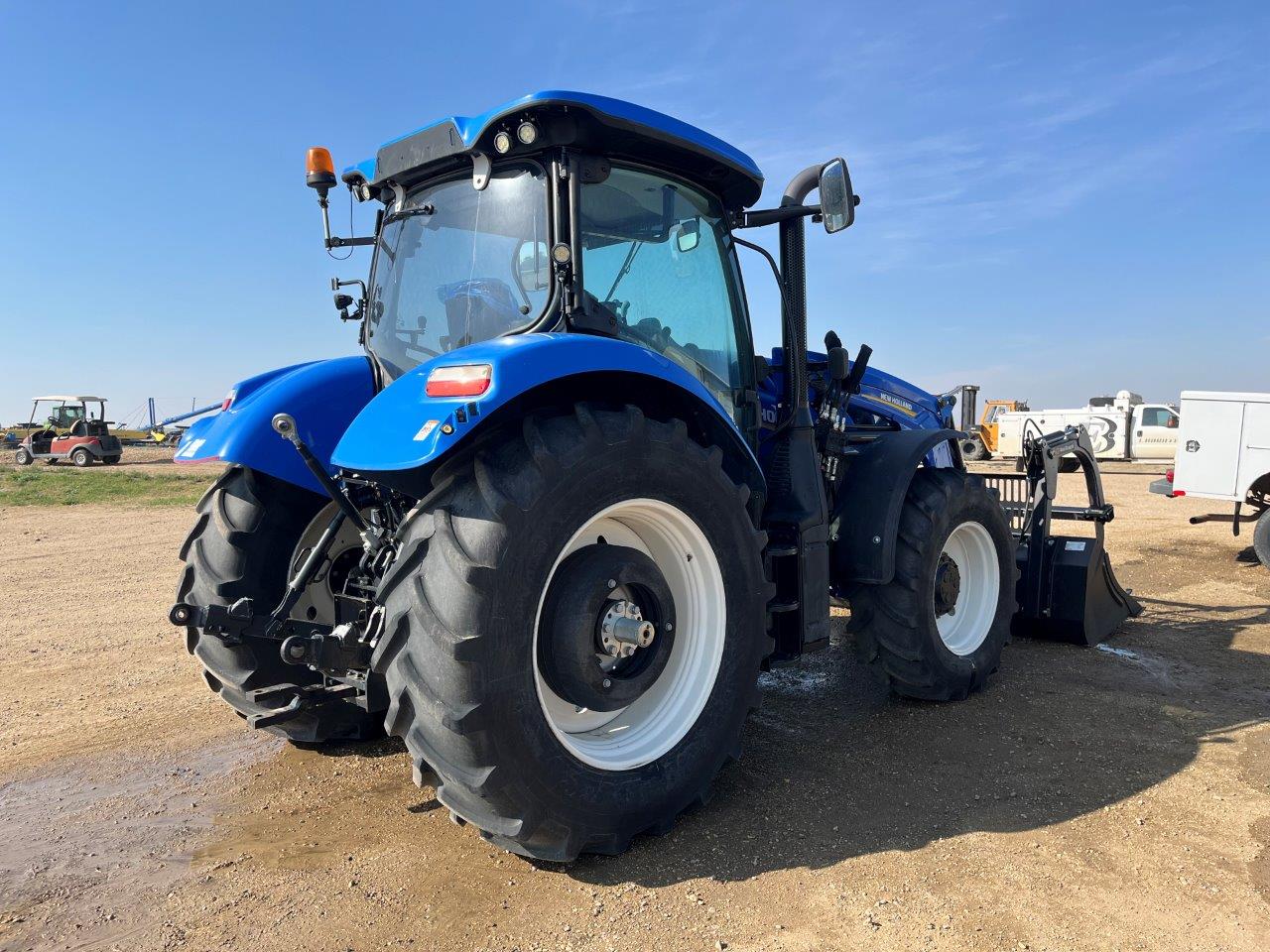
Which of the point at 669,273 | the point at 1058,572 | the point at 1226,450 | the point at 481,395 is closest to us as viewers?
the point at 481,395

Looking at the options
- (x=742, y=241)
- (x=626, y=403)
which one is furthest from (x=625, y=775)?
(x=742, y=241)

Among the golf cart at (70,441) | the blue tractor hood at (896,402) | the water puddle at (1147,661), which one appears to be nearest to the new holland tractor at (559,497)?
the blue tractor hood at (896,402)

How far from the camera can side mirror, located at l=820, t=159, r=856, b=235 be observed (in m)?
3.71

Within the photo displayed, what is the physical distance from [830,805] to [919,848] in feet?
1.35

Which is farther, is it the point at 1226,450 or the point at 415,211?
the point at 1226,450

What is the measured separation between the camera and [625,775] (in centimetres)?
288

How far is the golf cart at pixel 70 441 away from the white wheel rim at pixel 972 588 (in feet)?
105

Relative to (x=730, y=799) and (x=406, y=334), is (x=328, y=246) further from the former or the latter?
(x=730, y=799)

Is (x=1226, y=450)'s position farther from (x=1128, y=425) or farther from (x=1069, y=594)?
(x=1128, y=425)

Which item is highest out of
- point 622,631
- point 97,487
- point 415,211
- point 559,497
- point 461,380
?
point 415,211

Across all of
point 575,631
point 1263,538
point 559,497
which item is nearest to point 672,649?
point 575,631

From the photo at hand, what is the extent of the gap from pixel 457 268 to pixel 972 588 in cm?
340

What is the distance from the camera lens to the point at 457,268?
346cm

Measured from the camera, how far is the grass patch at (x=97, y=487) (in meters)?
17.2
